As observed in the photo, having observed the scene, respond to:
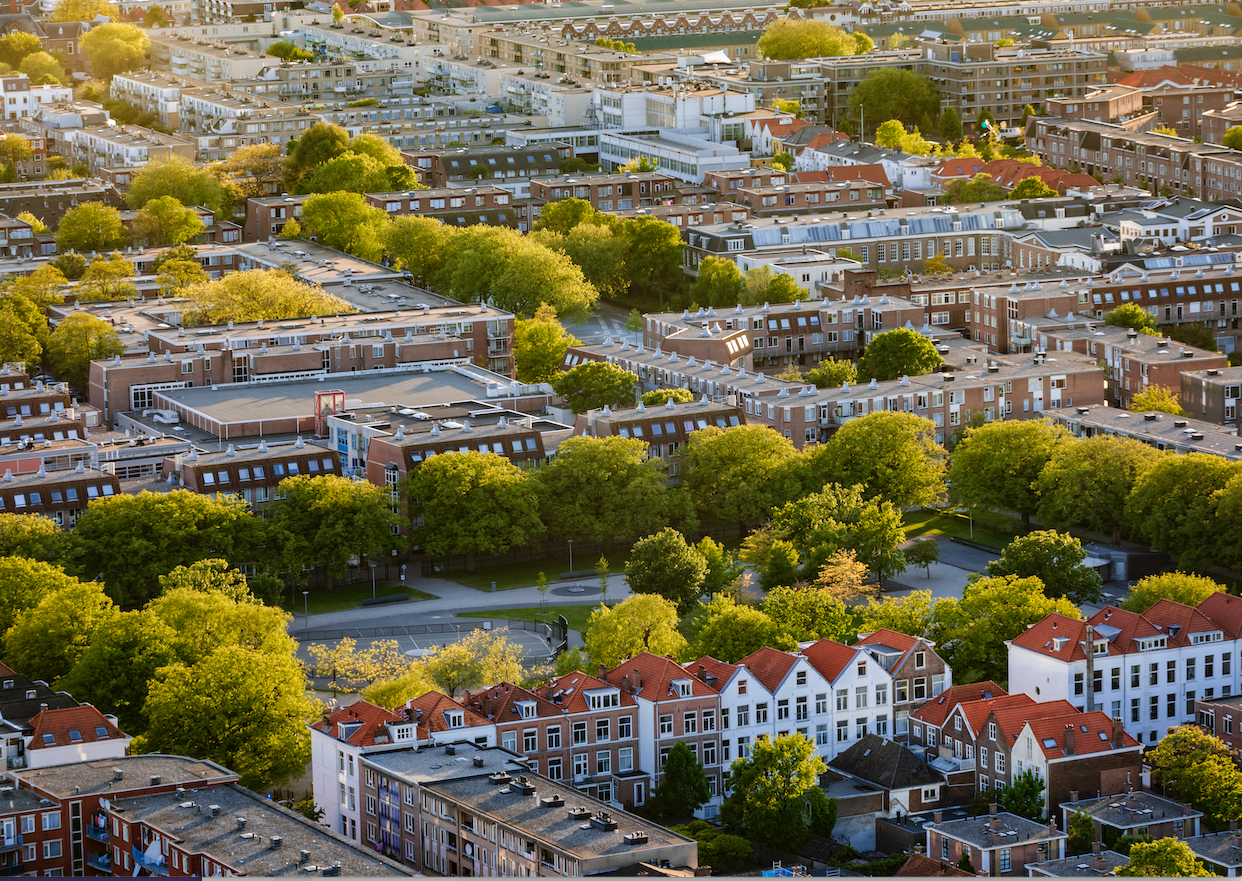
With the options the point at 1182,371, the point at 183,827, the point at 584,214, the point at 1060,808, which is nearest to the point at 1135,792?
the point at 1060,808

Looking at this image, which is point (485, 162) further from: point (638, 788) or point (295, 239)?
point (638, 788)

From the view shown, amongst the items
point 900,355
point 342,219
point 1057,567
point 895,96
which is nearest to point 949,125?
point 895,96

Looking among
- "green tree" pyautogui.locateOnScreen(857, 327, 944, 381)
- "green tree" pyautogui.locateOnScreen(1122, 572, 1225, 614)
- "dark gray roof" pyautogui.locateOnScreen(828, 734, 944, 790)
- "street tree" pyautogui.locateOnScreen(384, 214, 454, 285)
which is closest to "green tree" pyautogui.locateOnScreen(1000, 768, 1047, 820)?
"dark gray roof" pyautogui.locateOnScreen(828, 734, 944, 790)

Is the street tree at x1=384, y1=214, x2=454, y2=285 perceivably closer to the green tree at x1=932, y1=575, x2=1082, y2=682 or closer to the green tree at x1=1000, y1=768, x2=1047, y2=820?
the green tree at x1=932, y1=575, x2=1082, y2=682

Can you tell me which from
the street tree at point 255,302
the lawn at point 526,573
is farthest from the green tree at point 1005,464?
the street tree at point 255,302

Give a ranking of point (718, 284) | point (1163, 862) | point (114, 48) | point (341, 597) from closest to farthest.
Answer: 1. point (1163, 862)
2. point (341, 597)
3. point (718, 284)
4. point (114, 48)

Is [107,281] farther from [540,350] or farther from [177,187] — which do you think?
[540,350]
